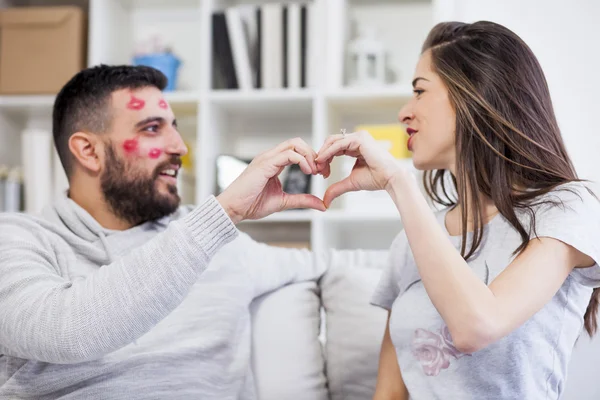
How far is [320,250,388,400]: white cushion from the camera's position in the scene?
1.57 m

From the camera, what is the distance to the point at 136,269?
113 centimetres

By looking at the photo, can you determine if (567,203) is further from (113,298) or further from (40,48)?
(40,48)

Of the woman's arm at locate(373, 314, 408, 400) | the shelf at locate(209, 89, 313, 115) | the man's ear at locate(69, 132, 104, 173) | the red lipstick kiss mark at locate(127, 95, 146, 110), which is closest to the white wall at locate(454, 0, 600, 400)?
the shelf at locate(209, 89, 313, 115)

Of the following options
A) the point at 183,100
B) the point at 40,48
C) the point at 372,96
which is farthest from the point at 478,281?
the point at 40,48

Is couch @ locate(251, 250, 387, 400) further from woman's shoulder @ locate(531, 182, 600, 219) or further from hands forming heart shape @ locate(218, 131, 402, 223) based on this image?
woman's shoulder @ locate(531, 182, 600, 219)

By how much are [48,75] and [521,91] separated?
6.51 ft

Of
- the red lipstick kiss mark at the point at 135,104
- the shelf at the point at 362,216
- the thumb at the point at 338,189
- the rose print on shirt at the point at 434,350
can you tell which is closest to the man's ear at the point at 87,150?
the red lipstick kiss mark at the point at 135,104

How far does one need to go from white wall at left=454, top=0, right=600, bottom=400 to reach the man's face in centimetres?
136

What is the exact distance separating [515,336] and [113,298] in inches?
27.4

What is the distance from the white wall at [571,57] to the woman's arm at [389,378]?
1.28m

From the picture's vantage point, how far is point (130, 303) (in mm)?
1103

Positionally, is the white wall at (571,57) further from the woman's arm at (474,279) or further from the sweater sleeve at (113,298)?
the sweater sleeve at (113,298)

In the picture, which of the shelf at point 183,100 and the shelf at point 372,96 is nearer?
the shelf at point 372,96

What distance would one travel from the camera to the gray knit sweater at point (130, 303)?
1.11 meters
